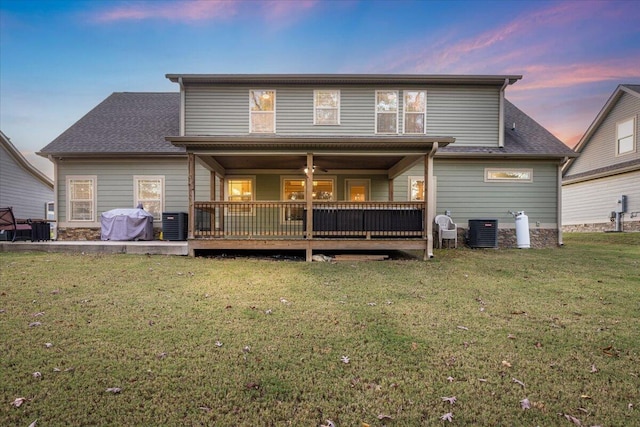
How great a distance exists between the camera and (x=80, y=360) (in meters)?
2.77

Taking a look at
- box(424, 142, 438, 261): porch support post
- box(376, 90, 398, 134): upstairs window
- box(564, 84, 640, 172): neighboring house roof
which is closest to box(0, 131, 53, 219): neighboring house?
box(376, 90, 398, 134): upstairs window

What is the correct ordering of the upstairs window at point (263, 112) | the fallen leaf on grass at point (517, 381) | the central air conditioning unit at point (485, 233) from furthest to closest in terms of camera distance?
the upstairs window at point (263, 112)
the central air conditioning unit at point (485, 233)
the fallen leaf on grass at point (517, 381)

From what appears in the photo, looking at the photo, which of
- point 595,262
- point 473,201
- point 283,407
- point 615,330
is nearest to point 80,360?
point 283,407

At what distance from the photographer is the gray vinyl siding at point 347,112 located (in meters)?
11.1

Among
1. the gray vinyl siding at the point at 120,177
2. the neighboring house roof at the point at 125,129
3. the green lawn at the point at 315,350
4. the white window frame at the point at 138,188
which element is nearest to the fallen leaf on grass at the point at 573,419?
the green lawn at the point at 315,350

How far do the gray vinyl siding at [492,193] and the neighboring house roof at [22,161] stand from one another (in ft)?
61.2

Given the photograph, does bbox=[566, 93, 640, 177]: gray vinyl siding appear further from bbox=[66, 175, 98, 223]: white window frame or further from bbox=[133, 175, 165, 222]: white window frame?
bbox=[66, 175, 98, 223]: white window frame

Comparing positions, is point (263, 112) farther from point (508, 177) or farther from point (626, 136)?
point (626, 136)

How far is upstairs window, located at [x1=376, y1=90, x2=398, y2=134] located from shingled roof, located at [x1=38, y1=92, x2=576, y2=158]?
1.98 m

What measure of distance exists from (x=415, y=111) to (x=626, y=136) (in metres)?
11.2

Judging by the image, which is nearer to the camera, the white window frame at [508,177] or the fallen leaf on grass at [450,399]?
the fallen leaf on grass at [450,399]

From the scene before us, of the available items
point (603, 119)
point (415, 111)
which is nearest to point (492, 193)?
point (415, 111)

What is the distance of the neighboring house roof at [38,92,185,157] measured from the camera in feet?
35.3

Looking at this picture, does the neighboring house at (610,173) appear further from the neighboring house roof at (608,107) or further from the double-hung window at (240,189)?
the double-hung window at (240,189)
